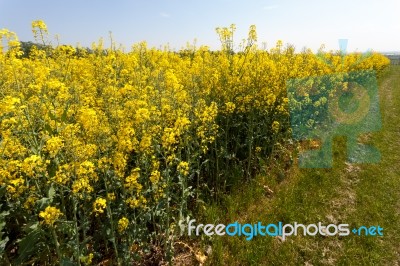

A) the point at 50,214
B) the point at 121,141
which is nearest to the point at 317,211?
the point at 121,141

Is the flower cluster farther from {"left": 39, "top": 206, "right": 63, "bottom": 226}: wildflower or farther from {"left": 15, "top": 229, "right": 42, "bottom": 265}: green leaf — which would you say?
{"left": 15, "top": 229, "right": 42, "bottom": 265}: green leaf

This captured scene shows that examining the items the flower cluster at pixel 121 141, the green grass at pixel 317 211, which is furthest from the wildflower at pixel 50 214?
the green grass at pixel 317 211

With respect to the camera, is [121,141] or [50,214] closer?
[50,214]

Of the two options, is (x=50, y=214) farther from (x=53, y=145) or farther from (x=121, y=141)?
(x=121, y=141)

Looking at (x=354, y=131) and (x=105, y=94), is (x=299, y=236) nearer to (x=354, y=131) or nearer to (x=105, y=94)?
(x=105, y=94)

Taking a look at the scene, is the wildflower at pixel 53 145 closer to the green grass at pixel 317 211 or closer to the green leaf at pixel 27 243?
the green leaf at pixel 27 243

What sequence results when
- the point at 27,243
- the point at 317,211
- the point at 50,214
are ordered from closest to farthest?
the point at 50,214 < the point at 27,243 < the point at 317,211

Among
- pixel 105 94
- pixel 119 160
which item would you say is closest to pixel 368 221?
pixel 119 160

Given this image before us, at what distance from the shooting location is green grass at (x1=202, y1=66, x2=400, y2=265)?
3656 millimetres

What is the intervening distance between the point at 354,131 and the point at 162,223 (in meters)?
6.30

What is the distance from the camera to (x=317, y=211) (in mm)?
4473

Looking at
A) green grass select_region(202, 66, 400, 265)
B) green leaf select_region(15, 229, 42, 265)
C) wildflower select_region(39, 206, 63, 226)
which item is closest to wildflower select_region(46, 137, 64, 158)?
wildflower select_region(39, 206, 63, 226)

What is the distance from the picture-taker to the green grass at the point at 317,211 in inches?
144

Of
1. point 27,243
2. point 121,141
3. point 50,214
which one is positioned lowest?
point 27,243
